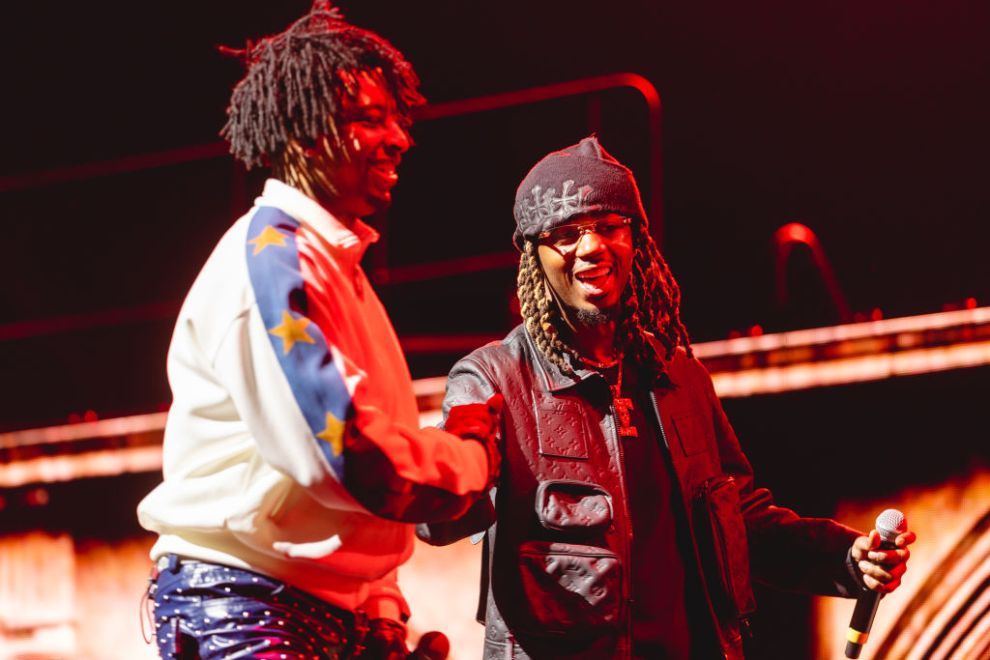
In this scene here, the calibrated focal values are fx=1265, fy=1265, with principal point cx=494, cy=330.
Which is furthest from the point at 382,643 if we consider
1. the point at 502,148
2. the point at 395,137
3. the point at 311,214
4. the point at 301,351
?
the point at 502,148

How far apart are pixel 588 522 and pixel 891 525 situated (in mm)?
662

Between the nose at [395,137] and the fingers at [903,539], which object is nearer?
the nose at [395,137]

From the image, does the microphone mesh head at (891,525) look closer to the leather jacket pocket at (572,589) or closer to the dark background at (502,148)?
the leather jacket pocket at (572,589)

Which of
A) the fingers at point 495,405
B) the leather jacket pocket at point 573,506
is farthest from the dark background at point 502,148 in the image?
the fingers at point 495,405

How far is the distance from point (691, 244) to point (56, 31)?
3117 mm

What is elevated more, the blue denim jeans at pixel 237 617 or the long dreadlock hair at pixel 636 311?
the long dreadlock hair at pixel 636 311

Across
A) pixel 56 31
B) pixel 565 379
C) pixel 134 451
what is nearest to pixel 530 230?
pixel 565 379

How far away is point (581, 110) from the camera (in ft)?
17.8

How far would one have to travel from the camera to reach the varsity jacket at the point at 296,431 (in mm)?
1869

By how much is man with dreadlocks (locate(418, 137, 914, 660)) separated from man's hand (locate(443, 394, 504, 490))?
351 millimetres

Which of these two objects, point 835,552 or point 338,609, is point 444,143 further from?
point 338,609

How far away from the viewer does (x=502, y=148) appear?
220 inches

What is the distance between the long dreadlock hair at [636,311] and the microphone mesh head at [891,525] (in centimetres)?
58

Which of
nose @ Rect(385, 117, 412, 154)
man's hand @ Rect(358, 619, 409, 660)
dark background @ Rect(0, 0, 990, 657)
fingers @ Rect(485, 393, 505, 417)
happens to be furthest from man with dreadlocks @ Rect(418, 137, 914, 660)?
dark background @ Rect(0, 0, 990, 657)
